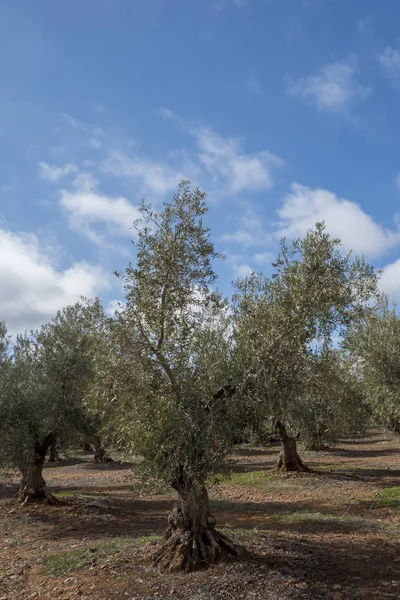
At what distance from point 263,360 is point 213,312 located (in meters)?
2.22

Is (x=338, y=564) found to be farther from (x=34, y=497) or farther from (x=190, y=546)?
(x=34, y=497)

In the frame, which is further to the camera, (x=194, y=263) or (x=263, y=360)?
(x=194, y=263)

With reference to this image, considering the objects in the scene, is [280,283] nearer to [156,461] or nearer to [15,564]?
[156,461]

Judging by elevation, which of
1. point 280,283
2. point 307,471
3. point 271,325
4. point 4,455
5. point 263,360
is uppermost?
point 280,283

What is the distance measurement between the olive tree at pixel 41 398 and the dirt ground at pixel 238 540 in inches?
97.8

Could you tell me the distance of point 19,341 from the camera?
84.4 ft

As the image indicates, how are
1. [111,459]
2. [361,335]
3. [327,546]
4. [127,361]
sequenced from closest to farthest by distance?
1. [127,361]
2. [327,546]
3. [361,335]
4. [111,459]

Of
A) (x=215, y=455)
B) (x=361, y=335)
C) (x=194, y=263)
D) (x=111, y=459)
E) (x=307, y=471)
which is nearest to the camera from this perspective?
(x=215, y=455)

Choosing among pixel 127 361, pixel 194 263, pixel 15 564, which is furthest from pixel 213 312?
pixel 15 564

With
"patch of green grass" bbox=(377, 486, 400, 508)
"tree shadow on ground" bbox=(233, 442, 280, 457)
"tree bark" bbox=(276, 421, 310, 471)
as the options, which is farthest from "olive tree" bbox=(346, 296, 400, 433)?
"tree shadow on ground" bbox=(233, 442, 280, 457)

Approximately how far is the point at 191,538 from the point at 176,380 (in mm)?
3987

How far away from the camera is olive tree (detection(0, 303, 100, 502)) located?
2155 centimetres

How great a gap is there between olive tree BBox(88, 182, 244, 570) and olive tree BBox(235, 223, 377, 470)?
73 cm

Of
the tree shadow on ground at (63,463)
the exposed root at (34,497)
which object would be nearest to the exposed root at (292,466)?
the exposed root at (34,497)
